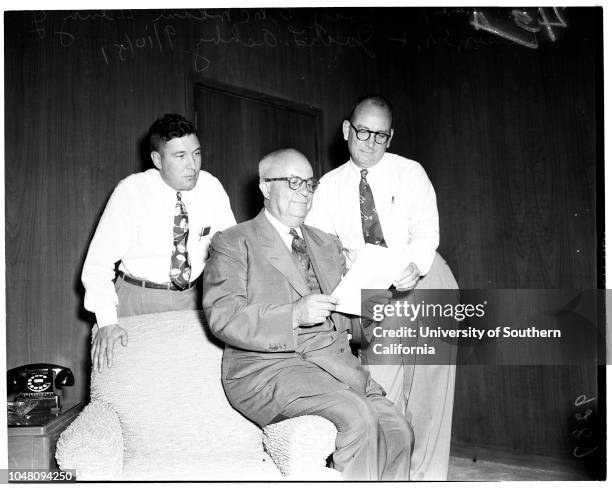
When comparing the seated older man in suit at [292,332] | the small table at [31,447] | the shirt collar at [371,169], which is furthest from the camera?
the shirt collar at [371,169]

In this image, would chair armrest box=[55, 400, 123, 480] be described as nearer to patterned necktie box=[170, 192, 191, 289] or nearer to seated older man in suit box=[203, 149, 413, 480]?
seated older man in suit box=[203, 149, 413, 480]

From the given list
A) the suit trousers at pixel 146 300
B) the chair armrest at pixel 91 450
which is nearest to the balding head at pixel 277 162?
the suit trousers at pixel 146 300

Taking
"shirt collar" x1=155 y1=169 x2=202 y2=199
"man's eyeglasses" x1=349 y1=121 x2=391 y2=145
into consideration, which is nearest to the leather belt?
"shirt collar" x1=155 y1=169 x2=202 y2=199

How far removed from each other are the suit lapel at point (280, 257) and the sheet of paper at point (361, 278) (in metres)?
0.14

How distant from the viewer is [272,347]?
8.69 ft

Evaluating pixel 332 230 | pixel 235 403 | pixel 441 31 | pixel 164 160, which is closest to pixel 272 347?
pixel 235 403

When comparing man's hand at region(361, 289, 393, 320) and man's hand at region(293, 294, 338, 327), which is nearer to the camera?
man's hand at region(293, 294, 338, 327)

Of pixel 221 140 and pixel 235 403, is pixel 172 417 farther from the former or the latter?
pixel 221 140

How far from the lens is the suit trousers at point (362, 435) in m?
2.55

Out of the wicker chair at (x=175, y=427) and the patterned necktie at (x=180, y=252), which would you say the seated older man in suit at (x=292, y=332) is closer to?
the wicker chair at (x=175, y=427)

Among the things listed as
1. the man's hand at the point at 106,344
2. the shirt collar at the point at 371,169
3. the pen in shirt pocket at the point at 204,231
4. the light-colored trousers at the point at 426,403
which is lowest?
the light-colored trousers at the point at 426,403

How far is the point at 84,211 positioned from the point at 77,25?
99 centimetres

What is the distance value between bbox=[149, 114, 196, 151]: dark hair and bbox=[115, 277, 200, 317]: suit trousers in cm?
71

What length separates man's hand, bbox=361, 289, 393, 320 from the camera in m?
2.81
